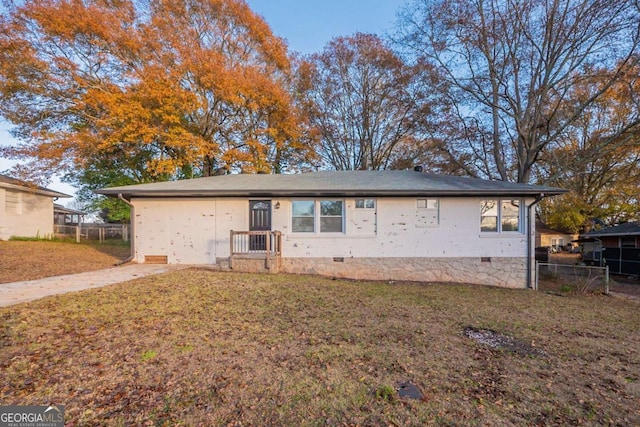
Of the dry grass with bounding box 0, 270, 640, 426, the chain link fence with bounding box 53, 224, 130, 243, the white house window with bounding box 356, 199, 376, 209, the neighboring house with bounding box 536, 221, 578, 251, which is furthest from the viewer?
the neighboring house with bounding box 536, 221, 578, 251

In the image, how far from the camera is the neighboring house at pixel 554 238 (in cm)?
2980

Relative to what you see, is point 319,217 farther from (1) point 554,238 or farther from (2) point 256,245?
(1) point 554,238

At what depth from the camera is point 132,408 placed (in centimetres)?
222

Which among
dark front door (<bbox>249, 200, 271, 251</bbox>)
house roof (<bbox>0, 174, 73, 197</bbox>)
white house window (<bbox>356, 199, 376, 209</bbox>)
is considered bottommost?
dark front door (<bbox>249, 200, 271, 251</bbox>)

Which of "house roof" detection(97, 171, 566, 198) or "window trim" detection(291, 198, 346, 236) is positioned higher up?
"house roof" detection(97, 171, 566, 198)

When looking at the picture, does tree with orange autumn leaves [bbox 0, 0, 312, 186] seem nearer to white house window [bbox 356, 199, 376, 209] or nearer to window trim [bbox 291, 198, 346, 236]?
window trim [bbox 291, 198, 346, 236]

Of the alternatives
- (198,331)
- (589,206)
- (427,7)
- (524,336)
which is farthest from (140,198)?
(589,206)

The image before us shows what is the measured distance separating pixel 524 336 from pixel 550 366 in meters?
1.06

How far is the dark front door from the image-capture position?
9070mm

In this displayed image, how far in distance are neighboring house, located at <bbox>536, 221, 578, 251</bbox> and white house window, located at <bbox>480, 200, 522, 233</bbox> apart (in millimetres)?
25514

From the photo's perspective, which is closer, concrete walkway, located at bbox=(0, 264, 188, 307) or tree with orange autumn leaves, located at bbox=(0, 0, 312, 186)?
concrete walkway, located at bbox=(0, 264, 188, 307)

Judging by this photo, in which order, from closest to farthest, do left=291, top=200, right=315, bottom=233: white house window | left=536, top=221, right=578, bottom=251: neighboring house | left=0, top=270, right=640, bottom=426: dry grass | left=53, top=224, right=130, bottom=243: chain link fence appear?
left=0, top=270, right=640, bottom=426: dry grass
left=291, top=200, right=315, bottom=233: white house window
left=53, top=224, right=130, bottom=243: chain link fence
left=536, top=221, right=578, bottom=251: neighboring house

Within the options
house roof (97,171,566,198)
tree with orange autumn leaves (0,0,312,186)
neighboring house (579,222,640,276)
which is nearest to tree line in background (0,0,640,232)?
tree with orange autumn leaves (0,0,312,186)

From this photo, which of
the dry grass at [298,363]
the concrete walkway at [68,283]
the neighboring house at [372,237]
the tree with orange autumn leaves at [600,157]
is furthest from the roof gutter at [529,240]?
the concrete walkway at [68,283]
